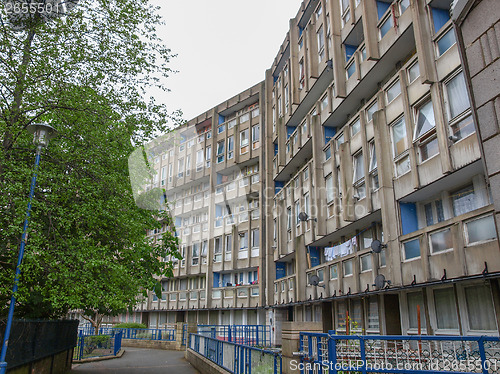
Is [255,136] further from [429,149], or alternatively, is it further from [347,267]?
[429,149]

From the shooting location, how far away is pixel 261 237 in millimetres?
29547

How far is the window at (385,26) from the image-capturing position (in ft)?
50.5

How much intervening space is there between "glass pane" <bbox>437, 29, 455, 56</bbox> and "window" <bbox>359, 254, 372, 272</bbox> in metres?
7.11

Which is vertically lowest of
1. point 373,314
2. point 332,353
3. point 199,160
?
point 332,353

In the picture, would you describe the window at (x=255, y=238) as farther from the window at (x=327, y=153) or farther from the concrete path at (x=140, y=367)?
the window at (x=327, y=153)

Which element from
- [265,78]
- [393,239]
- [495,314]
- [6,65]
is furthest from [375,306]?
[265,78]

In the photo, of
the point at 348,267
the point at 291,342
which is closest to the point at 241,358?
the point at 291,342

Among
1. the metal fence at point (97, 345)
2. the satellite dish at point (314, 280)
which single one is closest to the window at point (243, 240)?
the metal fence at point (97, 345)

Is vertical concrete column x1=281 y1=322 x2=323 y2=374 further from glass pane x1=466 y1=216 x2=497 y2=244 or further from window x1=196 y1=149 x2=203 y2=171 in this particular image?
window x1=196 y1=149 x2=203 y2=171

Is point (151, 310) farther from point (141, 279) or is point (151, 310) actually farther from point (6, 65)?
point (6, 65)

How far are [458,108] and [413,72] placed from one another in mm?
2819

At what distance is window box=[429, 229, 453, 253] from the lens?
10.8 meters

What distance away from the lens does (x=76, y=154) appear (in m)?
11.4

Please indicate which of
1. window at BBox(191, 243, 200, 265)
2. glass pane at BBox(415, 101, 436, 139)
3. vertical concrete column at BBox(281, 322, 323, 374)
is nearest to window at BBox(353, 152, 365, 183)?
glass pane at BBox(415, 101, 436, 139)
